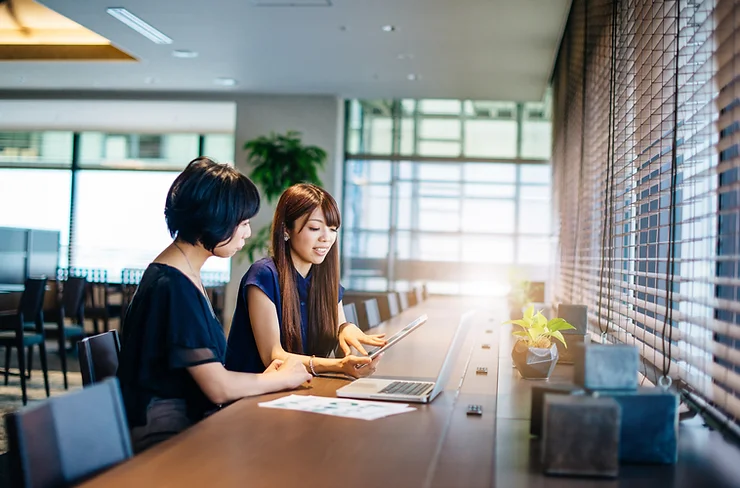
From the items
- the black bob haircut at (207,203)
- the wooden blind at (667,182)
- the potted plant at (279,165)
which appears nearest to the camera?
the wooden blind at (667,182)

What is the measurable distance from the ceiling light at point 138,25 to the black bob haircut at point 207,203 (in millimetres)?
4805

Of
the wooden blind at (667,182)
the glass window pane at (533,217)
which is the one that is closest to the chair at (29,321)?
the wooden blind at (667,182)

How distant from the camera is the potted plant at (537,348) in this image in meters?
2.24

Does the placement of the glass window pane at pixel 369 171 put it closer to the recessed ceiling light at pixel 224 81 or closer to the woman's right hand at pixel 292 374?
the recessed ceiling light at pixel 224 81

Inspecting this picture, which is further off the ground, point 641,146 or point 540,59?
point 540,59

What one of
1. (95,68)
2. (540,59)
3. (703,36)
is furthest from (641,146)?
(95,68)

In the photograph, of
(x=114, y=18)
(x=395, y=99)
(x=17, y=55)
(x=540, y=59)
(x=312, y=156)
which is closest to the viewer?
(x=114, y=18)

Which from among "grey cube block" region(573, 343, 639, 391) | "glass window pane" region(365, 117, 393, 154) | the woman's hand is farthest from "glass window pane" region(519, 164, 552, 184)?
"grey cube block" region(573, 343, 639, 391)

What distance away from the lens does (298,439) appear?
4.80 ft

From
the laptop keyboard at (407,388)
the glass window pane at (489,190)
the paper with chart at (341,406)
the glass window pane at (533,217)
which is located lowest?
the paper with chart at (341,406)

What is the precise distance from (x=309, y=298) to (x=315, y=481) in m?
1.51

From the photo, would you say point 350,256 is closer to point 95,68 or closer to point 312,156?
point 312,156

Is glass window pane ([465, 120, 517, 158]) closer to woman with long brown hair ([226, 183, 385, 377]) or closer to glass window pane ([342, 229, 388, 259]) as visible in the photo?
glass window pane ([342, 229, 388, 259])

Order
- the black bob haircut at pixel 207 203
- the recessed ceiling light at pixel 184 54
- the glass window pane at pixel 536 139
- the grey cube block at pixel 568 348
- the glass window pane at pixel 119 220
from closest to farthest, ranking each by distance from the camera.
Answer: the black bob haircut at pixel 207 203 < the grey cube block at pixel 568 348 < the recessed ceiling light at pixel 184 54 < the glass window pane at pixel 536 139 < the glass window pane at pixel 119 220
